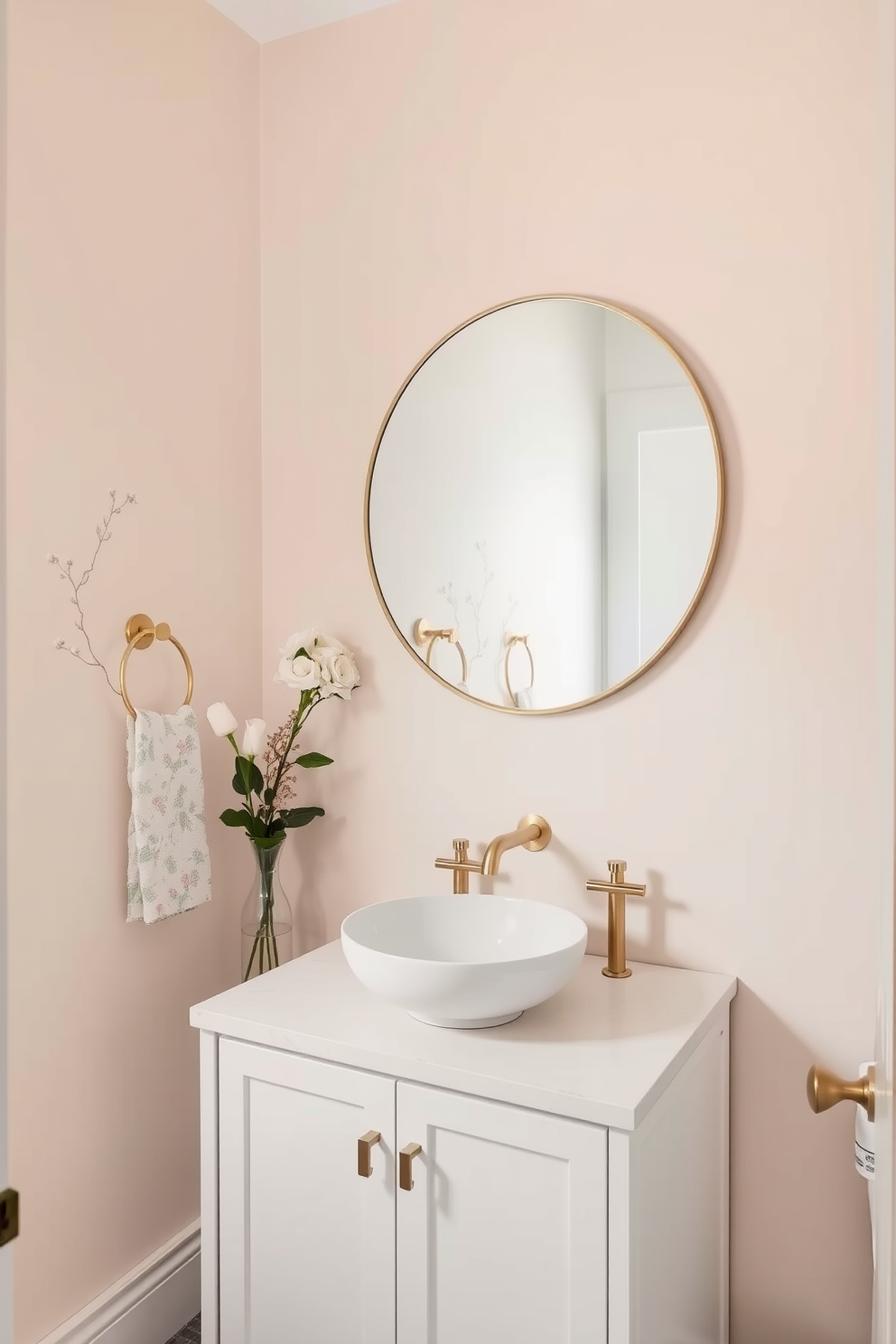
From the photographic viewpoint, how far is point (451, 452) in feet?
5.84

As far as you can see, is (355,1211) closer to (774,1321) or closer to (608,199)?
(774,1321)

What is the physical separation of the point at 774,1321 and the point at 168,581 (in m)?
1.61

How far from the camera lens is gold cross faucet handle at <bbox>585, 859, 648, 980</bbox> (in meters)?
1.55

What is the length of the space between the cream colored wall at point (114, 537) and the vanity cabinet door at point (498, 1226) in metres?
0.64

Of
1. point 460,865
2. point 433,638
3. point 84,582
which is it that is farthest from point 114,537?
point 460,865

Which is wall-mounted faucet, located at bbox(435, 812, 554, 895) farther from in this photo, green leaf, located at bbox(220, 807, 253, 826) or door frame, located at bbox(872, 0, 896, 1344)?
door frame, located at bbox(872, 0, 896, 1344)

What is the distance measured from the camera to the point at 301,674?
181cm

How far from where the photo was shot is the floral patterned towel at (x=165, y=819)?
5.41 feet

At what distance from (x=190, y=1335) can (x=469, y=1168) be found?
924 millimetres

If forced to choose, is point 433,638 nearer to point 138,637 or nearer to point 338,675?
point 338,675

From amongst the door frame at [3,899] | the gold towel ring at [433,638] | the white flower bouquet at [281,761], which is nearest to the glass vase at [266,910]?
the white flower bouquet at [281,761]

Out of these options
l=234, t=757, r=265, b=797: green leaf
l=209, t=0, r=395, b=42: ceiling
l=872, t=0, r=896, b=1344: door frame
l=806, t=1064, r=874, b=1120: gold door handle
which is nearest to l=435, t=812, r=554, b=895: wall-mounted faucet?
l=234, t=757, r=265, b=797: green leaf

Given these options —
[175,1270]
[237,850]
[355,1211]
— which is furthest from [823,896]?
[175,1270]

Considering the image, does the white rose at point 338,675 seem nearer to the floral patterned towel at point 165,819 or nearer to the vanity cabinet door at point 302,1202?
the floral patterned towel at point 165,819
